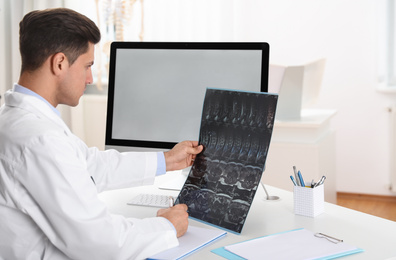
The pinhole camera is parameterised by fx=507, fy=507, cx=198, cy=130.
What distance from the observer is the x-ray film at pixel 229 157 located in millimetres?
1252

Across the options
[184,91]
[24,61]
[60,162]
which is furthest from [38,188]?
[184,91]

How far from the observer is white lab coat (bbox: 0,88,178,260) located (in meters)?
0.96

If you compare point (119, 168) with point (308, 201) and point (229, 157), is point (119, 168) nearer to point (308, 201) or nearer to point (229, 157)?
point (229, 157)

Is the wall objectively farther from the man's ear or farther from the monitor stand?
the man's ear

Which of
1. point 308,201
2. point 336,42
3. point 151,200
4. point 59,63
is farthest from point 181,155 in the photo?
point 336,42

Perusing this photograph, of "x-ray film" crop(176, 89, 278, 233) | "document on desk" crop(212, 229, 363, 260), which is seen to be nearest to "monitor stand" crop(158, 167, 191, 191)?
"x-ray film" crop(176, 89, 278, 233)

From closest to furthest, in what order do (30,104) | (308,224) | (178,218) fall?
(30,104) → (178,218) → (308,224)

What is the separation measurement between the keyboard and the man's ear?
1.71ft

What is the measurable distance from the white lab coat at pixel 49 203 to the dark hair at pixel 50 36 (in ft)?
0.30

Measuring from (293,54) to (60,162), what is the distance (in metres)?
3.20

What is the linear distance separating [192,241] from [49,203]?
0.35 meters

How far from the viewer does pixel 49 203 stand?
0.96 m

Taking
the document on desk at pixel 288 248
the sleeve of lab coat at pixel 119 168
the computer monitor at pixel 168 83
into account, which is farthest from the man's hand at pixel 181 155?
the document on desk at pixel 288 248

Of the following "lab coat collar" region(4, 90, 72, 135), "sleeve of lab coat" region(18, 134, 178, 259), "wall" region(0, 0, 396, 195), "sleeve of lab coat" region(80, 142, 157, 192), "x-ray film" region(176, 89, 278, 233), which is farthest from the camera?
"wall" region(0, 0, 396, 195)
